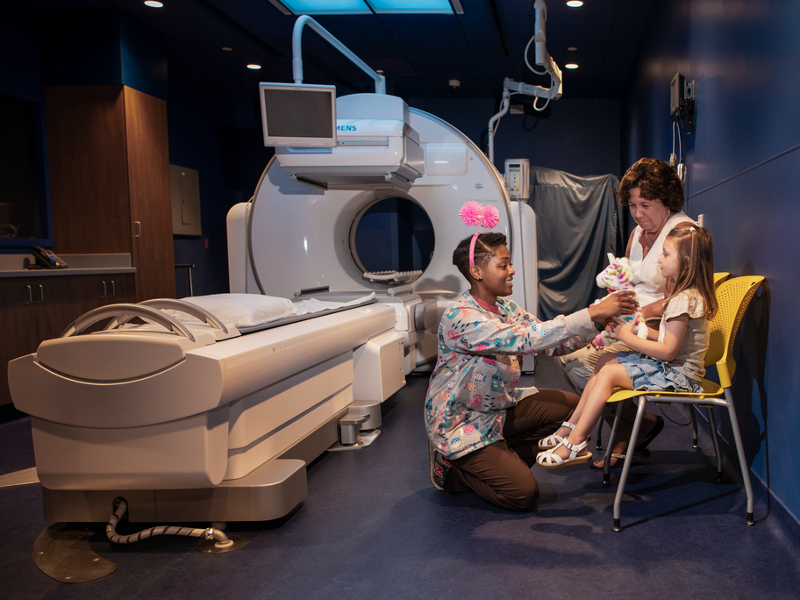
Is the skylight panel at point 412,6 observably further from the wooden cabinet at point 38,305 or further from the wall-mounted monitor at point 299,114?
the wooden cabinet at point 38,305

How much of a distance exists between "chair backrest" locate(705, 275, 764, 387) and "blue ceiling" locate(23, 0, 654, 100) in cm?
290

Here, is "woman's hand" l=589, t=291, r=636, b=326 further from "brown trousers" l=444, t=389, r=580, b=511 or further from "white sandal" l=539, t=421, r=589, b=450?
"brown trousers" l=444, t=389, r=580, b=511

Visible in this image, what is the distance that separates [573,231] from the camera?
5.94 m

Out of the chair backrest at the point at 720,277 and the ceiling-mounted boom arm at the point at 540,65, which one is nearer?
the chair backrest at the point at 720,277

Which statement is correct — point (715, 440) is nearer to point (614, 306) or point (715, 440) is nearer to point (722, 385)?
point (722, 385)

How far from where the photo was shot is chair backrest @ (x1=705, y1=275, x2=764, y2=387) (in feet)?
6.07

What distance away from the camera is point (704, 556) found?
164cm

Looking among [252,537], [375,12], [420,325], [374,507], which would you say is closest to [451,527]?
[374,507]

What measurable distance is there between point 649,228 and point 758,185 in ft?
1.33

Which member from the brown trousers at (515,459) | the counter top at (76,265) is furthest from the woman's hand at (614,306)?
the counter top at (76,265)

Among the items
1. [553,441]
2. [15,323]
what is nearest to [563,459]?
[553,441]

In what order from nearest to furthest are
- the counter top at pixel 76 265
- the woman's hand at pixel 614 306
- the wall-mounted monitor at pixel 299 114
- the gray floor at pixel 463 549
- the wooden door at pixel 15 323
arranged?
the gray floor at pixel 463 549 → the woman's hand at pixel 614 306 → the wall-mounted monitor at pixel 299 114 → the wooden door at pixel 15 323 → the counter top at pixel 76 265

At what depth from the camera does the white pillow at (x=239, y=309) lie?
2.07 metres

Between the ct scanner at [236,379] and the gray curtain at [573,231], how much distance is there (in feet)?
7.98
